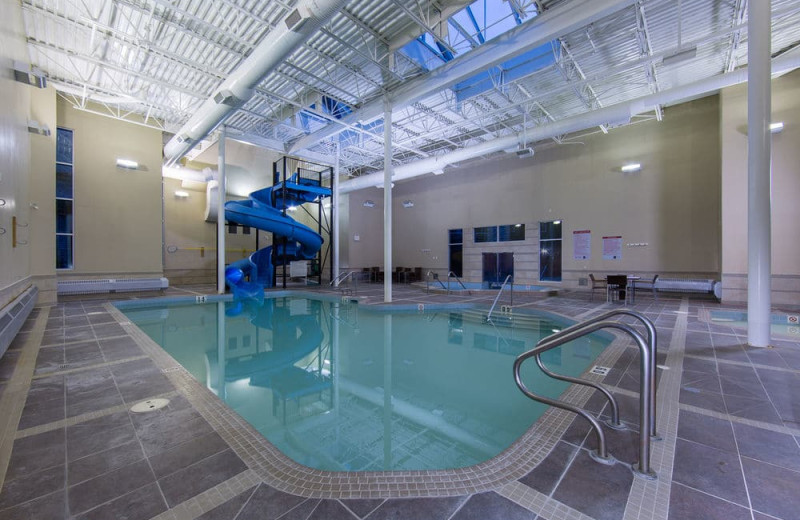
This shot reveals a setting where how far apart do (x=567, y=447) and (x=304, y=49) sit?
7377 millimetres

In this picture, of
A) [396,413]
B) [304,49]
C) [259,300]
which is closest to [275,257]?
[259,300]

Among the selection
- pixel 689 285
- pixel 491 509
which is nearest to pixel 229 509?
pixel 491 509

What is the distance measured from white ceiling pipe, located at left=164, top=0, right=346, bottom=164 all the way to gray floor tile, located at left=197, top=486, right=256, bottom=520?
5.05 meters

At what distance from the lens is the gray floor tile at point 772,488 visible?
4.56 feet

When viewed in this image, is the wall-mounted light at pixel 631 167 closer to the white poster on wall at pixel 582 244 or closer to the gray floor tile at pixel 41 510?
the white poster on wall at pixel 582 244

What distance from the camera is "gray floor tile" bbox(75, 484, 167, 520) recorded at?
4.47ft

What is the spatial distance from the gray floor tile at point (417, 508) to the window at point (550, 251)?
35.1 ft

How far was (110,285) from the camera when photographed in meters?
8.95

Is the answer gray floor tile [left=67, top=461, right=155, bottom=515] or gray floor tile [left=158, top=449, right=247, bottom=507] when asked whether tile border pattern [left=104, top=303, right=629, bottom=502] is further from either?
gray floor tile [left=67, top=461, right=155, bottom=515]

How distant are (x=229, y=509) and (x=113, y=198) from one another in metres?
11.1

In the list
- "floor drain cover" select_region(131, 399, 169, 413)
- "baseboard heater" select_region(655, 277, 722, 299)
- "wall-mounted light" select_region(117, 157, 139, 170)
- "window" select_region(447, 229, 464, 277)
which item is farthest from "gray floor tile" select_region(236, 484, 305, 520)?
"window" select_region(447, 229, 464, 277)

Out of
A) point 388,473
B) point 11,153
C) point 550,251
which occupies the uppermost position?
point 11,153

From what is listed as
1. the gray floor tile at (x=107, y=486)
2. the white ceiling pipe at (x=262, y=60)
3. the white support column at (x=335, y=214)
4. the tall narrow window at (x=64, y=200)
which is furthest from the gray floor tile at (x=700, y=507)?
the tall narrow window at (x=64, y=200)

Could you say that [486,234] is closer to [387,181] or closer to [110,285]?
[387,181]
